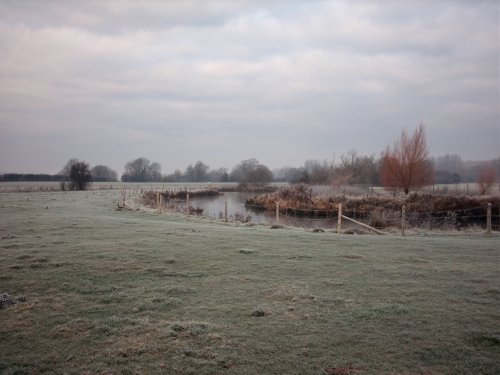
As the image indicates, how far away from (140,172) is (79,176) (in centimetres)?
6858

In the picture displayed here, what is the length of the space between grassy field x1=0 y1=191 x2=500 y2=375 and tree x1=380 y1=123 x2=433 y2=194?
3701 centimetres

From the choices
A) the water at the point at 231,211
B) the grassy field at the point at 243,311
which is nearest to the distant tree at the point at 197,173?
the water at the point at 231,211

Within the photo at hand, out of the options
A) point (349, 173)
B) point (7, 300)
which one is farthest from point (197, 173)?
point (7, 300)

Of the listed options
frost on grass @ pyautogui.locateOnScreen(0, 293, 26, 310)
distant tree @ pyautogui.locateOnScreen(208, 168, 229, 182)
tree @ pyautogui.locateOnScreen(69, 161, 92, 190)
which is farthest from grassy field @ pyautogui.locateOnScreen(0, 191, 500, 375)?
distant tree @ pyautogui.locateOnScreen(208, 168, 229, 182)

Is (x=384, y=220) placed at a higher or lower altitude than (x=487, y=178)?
lower

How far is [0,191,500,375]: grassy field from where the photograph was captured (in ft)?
15.3

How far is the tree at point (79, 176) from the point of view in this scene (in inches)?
2517

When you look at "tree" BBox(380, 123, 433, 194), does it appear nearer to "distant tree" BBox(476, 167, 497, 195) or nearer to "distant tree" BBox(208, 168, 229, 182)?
"distant tree" BBox(476, 167, 497, 195)

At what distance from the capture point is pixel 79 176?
6412cm

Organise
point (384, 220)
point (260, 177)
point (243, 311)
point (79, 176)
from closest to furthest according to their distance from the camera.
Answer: point (243, 311), point (384, 220), point (79, 176), point (260, 177)

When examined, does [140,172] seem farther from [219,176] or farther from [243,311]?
[243,311]

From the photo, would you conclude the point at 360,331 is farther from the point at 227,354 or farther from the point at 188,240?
the point at 188,240

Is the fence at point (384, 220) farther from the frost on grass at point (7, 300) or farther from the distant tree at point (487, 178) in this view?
the distant tree at point (487, 178)

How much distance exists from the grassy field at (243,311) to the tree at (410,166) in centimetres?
3701
